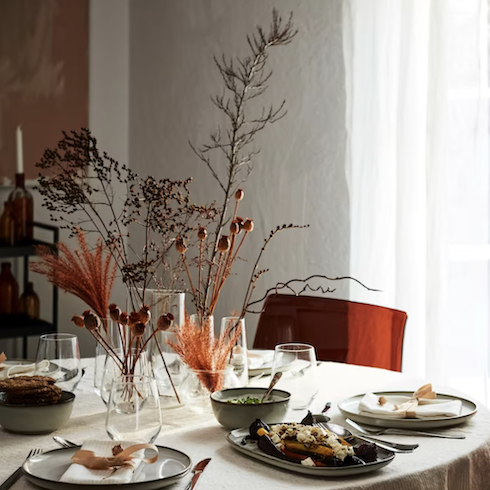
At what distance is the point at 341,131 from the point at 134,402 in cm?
186

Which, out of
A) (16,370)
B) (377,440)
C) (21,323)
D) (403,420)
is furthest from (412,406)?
(21,323)

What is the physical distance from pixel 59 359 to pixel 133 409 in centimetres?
40

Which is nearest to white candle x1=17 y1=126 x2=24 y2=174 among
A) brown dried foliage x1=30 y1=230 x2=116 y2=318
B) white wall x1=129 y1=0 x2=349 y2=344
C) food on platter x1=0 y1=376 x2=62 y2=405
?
white wall x1=129 y1=0 x2=349 y2=344

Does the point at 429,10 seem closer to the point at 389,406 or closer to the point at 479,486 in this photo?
the point at 389,406

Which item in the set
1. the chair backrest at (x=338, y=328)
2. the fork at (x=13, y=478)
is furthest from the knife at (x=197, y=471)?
the chair backrest at (x=338, y=328)

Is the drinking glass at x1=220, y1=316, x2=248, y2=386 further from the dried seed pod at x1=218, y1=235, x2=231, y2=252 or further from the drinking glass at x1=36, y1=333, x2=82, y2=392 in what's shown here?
the drinking glass at x1=36, y1=333, x2=82, y2=392

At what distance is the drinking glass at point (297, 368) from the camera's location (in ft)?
4.64

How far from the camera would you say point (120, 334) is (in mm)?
1520

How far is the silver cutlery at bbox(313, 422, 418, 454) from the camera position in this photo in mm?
1286

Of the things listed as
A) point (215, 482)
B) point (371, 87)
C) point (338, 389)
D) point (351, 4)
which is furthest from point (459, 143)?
point (215, 482)

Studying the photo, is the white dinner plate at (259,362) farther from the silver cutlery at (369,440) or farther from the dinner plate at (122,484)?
the dinner plate at (122,484)

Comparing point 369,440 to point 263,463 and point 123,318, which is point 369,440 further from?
point 123,318

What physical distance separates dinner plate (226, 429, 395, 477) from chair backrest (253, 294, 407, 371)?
1.04 meters

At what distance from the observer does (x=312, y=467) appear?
45.7 inches
